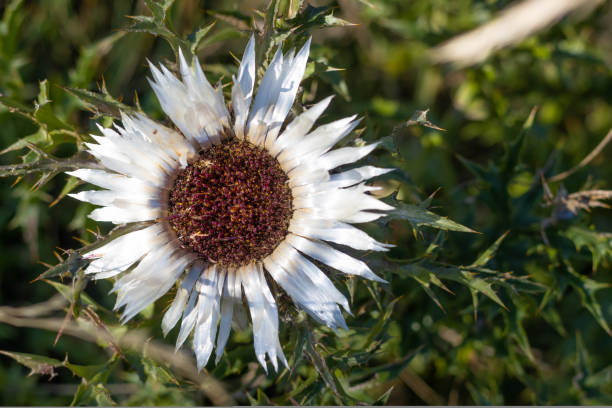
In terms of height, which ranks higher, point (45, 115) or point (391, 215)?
point (45, 115)

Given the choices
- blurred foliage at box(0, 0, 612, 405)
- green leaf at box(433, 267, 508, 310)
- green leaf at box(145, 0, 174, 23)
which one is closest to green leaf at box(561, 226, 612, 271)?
blurred foliage at box(0, 0, 612, 405)

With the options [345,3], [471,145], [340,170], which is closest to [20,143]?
[340,170]

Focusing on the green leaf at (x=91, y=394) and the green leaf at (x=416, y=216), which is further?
the green leaf at (x=91, y=394)

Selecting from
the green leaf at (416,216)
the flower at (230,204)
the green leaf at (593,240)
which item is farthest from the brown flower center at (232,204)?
the green leaf at (593,240)

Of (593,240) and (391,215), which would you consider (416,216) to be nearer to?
(391,215)

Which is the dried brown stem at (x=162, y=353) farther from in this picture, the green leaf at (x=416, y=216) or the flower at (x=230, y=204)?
the green leaf at (x=416, y=216)

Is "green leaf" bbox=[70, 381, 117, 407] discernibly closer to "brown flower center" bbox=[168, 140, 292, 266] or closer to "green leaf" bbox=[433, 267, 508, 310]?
"brown flower center" bbox=[168, 140, 292, 266]

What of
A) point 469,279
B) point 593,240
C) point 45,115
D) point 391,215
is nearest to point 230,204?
point 391,215
